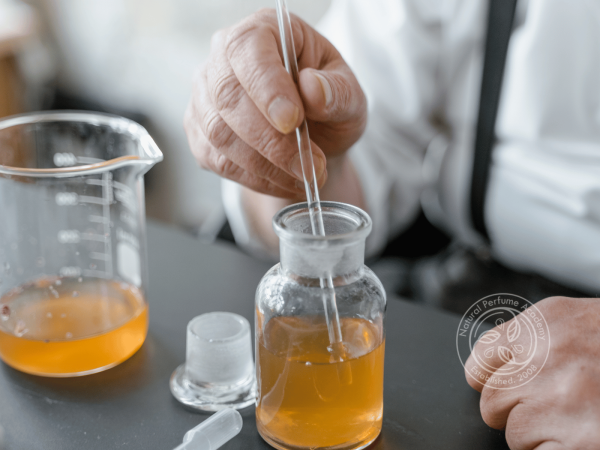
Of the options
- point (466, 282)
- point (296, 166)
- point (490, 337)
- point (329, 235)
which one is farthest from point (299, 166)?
point (466, 282)

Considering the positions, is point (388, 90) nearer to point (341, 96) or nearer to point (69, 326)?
point (341, 96)

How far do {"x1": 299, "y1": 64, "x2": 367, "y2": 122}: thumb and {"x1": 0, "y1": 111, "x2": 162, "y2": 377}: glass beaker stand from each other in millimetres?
139

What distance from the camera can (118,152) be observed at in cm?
61

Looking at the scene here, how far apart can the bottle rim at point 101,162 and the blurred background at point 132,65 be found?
0.94 m

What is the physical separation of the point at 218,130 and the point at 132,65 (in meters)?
1.44

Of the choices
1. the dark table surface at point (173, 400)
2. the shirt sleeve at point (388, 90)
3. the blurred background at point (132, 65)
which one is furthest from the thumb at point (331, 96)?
the blurred background at point (132, 65)

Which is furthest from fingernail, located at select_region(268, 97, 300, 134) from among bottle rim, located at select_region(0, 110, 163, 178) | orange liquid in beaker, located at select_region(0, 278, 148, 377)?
orange liquid in beaker, located at select_region(0, 278, 148, 377)

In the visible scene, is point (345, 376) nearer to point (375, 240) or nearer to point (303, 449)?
point (303, 449)

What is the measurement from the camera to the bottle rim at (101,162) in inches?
19.3

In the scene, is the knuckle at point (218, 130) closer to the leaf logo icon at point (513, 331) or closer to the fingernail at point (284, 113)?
the fingernail at point (284, 113)

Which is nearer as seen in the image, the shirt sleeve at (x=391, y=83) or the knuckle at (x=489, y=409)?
the knuckle at (x=489, y=409)

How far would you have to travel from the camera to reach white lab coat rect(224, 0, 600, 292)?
851 mm

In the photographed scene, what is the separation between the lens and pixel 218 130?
547 mm

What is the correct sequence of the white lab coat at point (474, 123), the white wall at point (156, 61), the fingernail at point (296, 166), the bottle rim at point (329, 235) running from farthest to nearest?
the white wall at point (156, 61) → the white lab coat at point (474, 123) → the fingernail at point (296, 166) → the bottle rim at point (329, 235)
